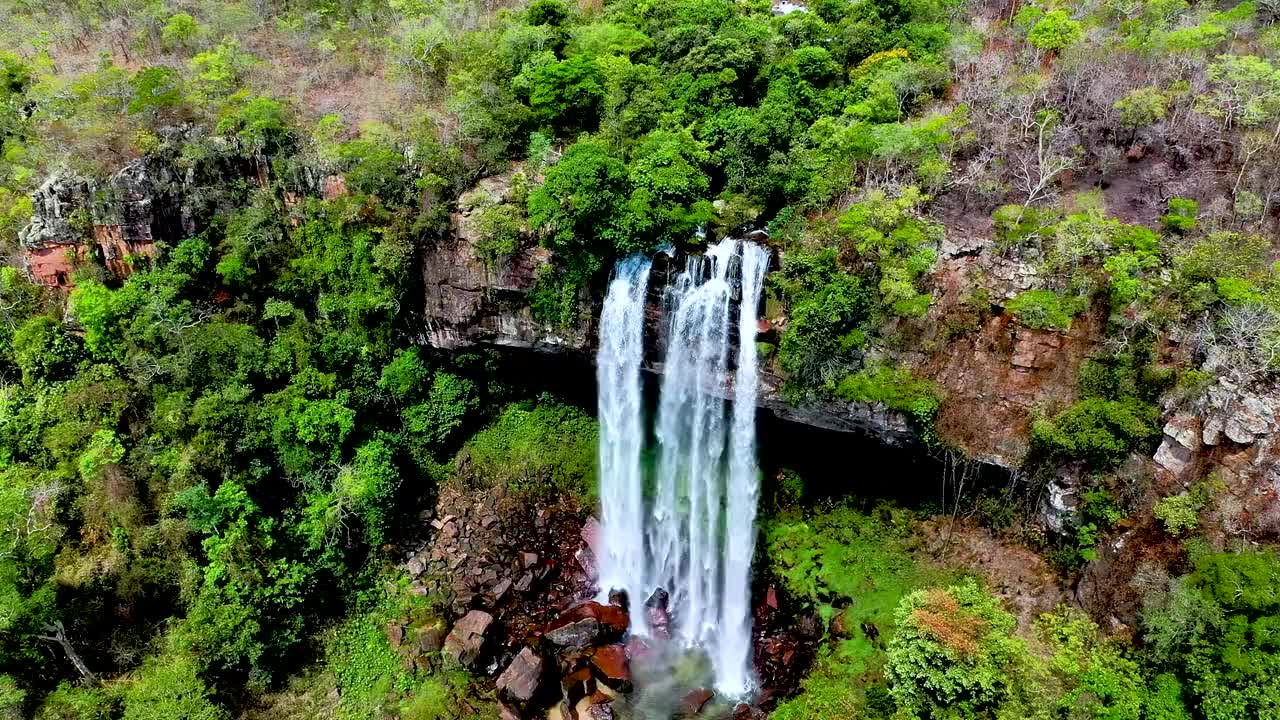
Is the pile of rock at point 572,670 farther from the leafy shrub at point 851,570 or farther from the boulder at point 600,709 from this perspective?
the leafy shrub at point 851,570

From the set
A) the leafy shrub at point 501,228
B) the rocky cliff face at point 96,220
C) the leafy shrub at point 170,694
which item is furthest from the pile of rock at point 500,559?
the rocky cliff face at point 96,220

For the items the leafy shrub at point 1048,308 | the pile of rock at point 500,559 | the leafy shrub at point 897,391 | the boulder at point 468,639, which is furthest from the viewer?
the pile of rock at point 500,559

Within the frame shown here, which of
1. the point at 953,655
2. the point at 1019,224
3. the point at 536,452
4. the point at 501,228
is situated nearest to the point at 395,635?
the point at 536,452

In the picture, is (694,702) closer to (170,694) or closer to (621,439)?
(621,439)

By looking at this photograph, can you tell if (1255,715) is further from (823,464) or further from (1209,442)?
(823,464)

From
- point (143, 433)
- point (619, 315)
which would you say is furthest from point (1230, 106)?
point (143, 433)

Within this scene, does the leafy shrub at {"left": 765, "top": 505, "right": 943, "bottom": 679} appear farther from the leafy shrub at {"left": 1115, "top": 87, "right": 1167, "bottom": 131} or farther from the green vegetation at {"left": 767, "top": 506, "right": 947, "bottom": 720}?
the leafy shrub at {"left": 1115, "top": 87, "right": 1167, "bottom": 131}

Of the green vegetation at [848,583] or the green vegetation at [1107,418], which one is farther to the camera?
the green vegetation at [848,583]
